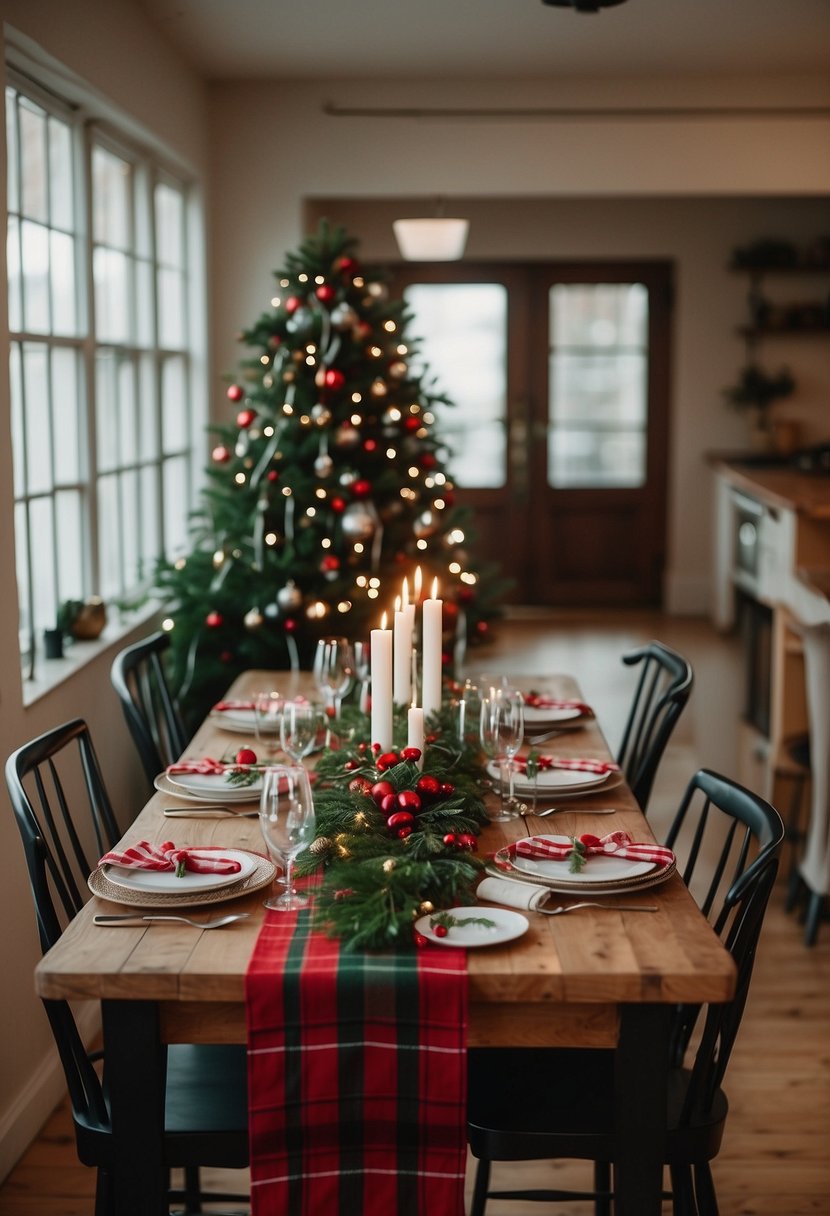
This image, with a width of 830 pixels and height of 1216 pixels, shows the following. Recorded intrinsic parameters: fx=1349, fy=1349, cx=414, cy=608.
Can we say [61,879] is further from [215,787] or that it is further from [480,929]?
[480,929]

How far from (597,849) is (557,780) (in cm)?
42

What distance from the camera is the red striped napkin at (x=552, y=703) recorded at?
3.12 m

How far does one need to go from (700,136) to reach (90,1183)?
4.83 m

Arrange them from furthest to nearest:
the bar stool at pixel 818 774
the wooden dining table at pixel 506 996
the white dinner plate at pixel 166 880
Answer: the bar stool at pixel 818 774 < the white dinner plate at pixel 166 880 < the wooden dining table at pixel 506 996

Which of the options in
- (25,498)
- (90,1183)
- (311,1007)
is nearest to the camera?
(311,1007)

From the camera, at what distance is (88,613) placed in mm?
3838

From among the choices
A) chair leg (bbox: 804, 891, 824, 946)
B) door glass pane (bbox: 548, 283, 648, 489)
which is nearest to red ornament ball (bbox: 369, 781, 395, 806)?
chair leg (bbox: 804, 891, 824, 946)

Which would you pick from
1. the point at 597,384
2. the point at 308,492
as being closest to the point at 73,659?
the point at 308,492

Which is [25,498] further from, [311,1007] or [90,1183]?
[311,1007]

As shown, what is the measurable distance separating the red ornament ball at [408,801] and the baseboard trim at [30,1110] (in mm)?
1307

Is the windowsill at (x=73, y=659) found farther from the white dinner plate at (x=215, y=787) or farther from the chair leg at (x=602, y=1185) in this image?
the chair leg at (x=602, y=1185)

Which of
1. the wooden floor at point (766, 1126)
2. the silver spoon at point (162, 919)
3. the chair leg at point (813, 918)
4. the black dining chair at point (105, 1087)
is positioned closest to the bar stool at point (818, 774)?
the chair leg at point (813, 918)

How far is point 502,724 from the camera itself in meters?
2.25

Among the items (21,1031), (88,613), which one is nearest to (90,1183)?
(21,1031)
